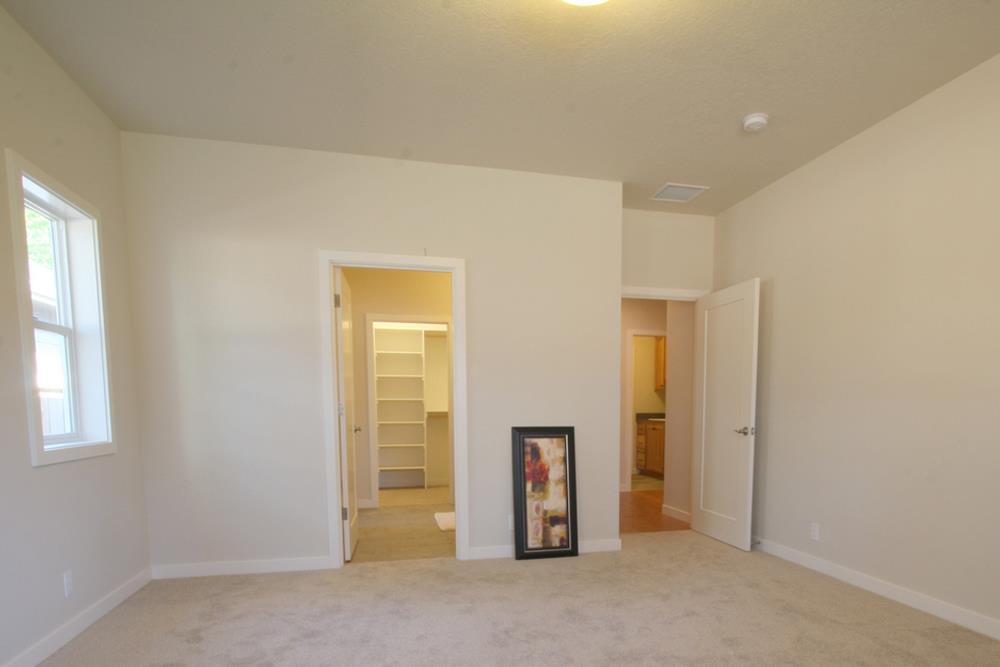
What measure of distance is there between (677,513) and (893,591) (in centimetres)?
187

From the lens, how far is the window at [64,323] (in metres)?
2.03

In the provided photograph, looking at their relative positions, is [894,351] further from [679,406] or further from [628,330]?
[628,330]

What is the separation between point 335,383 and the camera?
2.94 meters

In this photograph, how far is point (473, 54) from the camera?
201 cm

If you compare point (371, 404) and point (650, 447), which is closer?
point (371, 404)

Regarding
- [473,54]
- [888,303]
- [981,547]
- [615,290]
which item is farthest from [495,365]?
[981,547]

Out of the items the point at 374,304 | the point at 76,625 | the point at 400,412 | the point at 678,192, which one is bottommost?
the point at 76,625

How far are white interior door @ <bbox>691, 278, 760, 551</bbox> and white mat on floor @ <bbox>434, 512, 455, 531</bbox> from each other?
223 cm

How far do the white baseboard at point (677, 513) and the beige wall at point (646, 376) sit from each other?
2485 millimetres

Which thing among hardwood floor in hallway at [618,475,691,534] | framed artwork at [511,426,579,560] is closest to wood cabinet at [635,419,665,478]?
hardwood floor in hallway at [618,475,691,534]

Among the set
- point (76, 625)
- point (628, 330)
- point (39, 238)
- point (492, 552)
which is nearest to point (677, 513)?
point (492, 552)

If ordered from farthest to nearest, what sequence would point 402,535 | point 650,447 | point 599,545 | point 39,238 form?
point 650,447 → point 402,535 → point 599,545 → point 39,238

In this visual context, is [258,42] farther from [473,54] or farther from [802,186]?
[802,186]

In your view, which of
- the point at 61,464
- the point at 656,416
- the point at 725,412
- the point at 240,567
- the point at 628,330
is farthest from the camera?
the point at 656,416
